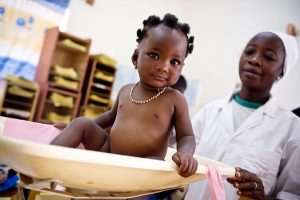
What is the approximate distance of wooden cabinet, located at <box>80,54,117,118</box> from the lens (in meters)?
3.63

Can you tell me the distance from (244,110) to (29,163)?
3.62ft

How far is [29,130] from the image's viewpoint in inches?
27.3

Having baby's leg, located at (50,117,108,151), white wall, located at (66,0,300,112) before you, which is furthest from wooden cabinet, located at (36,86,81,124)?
baby's leg, located at (50,117,108,151)

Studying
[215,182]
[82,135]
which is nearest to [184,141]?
[215,182]

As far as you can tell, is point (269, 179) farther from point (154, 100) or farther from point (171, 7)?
point (171, 7)

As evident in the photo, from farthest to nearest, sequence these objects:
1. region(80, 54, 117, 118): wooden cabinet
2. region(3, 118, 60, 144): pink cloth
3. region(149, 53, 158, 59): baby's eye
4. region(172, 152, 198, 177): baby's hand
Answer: region(80, 54, 117, 118): wooden cabinet → region(149, 53, 158, 59): baby's eye → region(3, 118, 60, 144): pink cloth → region(172, 152, 198, 177): baby's hand

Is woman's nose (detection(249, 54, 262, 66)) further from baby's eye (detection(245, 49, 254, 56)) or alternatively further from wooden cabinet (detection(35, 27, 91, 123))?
wooden cabinet (detection(35, 27, 91, 123))

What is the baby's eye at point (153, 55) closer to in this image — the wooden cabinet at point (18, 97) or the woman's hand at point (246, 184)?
the woman's hand at point (246, 184)

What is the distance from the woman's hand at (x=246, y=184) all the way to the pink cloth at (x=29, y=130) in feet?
1.64

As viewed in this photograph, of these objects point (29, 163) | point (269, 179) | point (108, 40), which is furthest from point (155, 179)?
point (108, 40)

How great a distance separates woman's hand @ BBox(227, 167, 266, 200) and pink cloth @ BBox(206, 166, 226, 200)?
0.35ft

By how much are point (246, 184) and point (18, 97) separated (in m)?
2.95

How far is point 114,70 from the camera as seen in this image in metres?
3.84

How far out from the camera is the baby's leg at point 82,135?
654 millimetres
